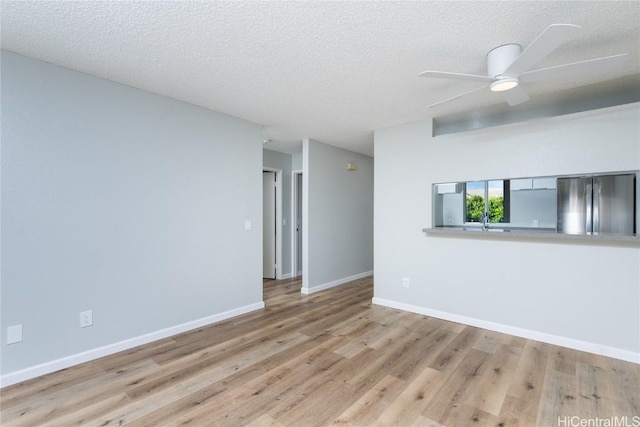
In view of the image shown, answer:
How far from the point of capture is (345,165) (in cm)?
534

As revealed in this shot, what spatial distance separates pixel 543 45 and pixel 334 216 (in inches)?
147

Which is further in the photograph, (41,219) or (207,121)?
(207,121)

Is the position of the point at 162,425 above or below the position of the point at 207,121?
below

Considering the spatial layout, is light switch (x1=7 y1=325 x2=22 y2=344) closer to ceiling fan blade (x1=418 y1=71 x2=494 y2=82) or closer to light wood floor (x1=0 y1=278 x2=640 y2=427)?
light wood floor (x1=0 y1=278 x2=640 y2=427)

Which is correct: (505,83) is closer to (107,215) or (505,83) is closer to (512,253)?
(512,253)

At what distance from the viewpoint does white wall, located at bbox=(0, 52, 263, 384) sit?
218 centimetres

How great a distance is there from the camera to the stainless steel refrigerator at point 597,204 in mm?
2684

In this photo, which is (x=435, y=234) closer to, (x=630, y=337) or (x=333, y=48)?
(x=630, y=337)

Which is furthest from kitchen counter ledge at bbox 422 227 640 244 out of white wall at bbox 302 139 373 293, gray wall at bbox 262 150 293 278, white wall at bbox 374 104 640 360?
gray wall at bbox 262 150 293 278

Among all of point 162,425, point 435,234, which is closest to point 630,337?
point 435,234

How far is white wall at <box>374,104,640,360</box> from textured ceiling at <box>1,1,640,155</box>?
520 mm

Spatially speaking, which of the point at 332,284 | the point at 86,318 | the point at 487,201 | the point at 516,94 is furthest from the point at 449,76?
the point at 332,284

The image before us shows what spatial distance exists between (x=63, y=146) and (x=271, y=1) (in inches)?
81.6

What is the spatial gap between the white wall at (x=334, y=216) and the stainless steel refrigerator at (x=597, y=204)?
3062 mm
